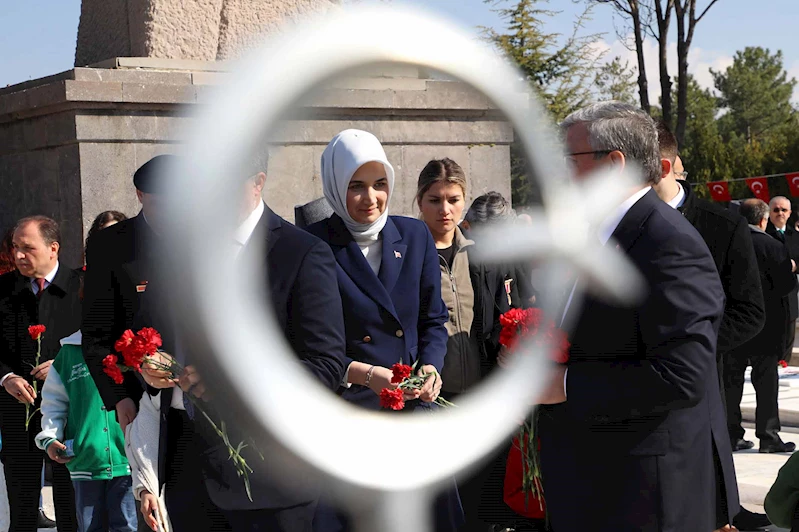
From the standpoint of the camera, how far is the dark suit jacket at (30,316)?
549 centimetres

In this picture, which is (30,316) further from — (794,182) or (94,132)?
(794,182)

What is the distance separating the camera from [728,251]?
13.3 ft

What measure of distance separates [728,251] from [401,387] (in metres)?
1.65

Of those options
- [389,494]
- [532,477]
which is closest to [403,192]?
[532,477]

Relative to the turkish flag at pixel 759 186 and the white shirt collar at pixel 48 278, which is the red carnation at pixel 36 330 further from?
the turkish flag at pixel 759 186

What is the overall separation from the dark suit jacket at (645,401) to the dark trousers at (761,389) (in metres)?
4.71

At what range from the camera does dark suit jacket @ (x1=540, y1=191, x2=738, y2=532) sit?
8.24 ft

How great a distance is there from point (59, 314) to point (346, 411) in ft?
11.0

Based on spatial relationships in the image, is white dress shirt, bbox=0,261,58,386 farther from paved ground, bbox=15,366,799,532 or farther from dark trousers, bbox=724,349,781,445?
dark trousers, bbox=724,349,781,445

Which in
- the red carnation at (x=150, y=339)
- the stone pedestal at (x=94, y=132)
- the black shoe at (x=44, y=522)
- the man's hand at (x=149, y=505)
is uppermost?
the stone pedestal at (x=94, y=132)

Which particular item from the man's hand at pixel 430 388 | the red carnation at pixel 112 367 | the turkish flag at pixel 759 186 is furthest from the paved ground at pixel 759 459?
the turkish flag at pixel 759 186

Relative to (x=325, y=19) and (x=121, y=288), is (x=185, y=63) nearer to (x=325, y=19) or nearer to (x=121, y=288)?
(x=121, y=288)

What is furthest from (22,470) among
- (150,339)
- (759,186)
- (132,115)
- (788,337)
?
(759,186)

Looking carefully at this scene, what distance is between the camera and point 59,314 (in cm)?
549
